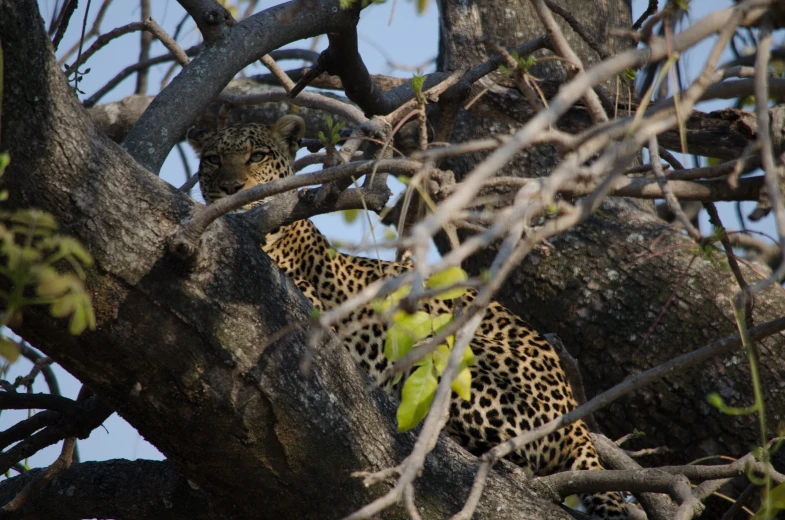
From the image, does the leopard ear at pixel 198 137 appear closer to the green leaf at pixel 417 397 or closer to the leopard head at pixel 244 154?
the leopard head at pixel 244 154

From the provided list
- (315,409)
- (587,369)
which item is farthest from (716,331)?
(315,409)

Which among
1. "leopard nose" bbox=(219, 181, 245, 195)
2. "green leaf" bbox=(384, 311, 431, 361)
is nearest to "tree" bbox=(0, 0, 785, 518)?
"green leaf" bbox=(384, 311, 431, 361)

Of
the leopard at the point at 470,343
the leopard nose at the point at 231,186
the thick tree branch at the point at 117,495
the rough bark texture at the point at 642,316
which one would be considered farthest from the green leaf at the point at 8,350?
the leopard nose at the point at 231,186

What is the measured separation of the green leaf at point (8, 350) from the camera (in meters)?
2.03

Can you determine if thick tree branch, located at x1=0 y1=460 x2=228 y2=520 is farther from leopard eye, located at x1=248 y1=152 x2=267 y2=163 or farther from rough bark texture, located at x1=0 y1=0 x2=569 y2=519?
leopard eye, located at x1=248 y1=152 x2=267 y2=163

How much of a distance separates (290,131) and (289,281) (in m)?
3.98

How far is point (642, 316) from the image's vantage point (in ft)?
17.6

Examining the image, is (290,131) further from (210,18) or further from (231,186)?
(210,18)

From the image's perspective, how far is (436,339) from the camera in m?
2.00

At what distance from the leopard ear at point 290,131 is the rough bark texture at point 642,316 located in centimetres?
146

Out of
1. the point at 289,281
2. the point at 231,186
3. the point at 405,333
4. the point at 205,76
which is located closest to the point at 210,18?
the point at 205,76

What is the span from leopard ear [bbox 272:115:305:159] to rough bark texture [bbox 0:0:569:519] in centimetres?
381

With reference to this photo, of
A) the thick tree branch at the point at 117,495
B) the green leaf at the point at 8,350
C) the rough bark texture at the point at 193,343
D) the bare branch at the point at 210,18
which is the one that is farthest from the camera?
the bare branch at the point at 210,18

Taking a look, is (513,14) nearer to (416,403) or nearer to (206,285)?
(206,285)
